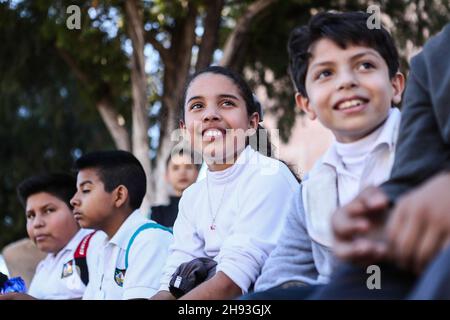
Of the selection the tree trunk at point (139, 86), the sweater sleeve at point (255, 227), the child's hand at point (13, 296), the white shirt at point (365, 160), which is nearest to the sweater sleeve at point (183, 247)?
the sweater sleeve at point (255, 227)

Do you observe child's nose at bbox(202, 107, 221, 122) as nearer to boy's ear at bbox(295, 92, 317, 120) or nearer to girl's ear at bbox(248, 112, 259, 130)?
girl's ear at bbox(248, 112, 259, 130)

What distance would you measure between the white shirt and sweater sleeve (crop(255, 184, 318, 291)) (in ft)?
0.68

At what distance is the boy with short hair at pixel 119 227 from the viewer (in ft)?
14.0

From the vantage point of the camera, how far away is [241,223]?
3.52m

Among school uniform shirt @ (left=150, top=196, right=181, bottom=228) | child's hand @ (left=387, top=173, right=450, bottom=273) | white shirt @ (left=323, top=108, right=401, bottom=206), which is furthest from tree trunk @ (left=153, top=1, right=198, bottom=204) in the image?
child's hand @ (left=387, top=173, right=450, bottom=273)

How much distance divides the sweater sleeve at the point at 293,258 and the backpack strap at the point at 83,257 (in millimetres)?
2429

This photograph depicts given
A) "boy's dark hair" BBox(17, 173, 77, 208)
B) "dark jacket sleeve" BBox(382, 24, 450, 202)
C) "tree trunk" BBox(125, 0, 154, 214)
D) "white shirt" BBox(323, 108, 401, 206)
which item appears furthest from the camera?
"tree trunk" BBox(125, 0, 154, 214)

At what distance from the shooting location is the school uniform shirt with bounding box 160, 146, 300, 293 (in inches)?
133

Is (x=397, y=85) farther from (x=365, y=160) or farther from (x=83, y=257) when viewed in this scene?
(x=83, y=257)

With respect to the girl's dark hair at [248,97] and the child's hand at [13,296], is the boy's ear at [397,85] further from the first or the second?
the child's hand at [13,296]

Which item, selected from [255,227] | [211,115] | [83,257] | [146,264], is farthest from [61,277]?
[255,227]

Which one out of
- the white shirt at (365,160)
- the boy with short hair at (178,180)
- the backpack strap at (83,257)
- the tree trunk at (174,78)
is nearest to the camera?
the white shirt at (365,160)
